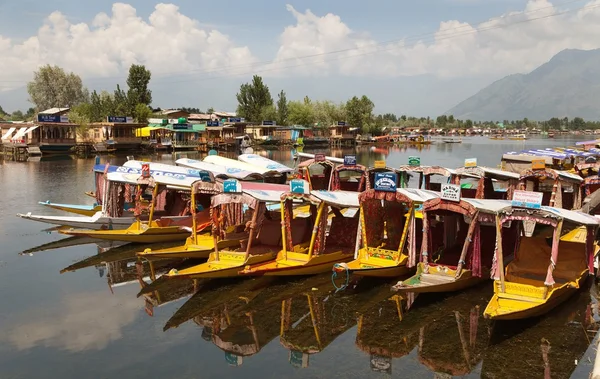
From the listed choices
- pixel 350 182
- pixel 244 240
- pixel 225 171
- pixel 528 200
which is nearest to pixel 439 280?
pixel 528 200

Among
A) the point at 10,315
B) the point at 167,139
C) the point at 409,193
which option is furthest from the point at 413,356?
the point at 167,139

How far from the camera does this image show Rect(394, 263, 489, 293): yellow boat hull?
14.0 m

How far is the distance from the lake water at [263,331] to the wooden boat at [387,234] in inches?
36.5

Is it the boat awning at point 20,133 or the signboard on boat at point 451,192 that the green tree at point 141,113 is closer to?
the boat awning at point 20,133

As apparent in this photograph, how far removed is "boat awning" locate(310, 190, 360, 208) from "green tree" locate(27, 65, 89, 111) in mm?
97622

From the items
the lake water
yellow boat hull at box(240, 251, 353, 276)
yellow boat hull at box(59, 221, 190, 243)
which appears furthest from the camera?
yellow boat hull at box(59, 221, 190, 243)

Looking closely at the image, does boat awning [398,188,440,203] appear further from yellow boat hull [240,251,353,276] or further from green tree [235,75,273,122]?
green tree [235,75,273,122]

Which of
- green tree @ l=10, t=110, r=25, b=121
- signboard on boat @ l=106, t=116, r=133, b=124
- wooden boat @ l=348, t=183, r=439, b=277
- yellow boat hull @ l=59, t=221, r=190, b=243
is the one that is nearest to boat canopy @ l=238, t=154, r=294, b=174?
yellow boat hull @ l=59, t=221, r=190, b=243

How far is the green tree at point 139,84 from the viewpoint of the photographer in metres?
87.9

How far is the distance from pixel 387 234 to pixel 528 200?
18.1 ft

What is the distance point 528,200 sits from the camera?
1321cm

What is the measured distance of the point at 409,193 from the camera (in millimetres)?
16328

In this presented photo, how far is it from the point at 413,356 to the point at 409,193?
584 centimetres

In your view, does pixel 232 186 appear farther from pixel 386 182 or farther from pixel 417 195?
pixel 417 195
